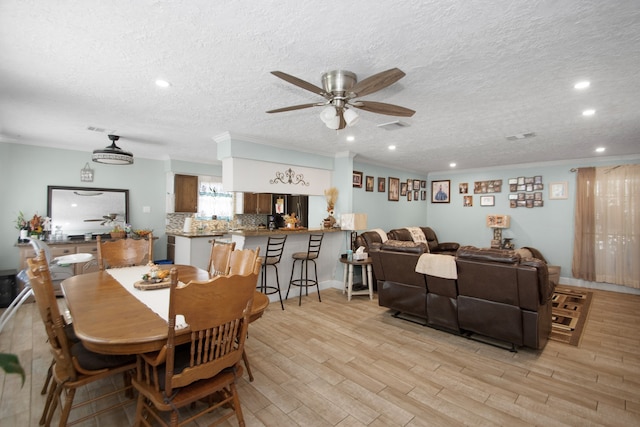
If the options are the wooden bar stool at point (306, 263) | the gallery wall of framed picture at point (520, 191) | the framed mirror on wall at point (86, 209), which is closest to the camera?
the wooden bar stool at point (306, 263)

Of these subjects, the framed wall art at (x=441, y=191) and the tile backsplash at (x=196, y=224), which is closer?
the tile backsplash at (x=196, y=224)

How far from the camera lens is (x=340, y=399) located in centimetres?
233

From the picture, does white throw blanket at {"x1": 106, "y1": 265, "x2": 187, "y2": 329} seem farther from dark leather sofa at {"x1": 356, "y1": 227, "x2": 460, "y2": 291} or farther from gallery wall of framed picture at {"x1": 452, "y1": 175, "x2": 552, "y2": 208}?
gallery wall of framed picture at {"x1": 452, "y1": 175, "x2": 552, "y2": 208}

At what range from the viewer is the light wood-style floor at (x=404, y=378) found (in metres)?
2.15

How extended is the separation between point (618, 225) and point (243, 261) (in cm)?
658

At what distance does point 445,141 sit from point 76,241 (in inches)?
238

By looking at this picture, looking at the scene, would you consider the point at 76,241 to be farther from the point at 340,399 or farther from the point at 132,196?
the point at 340,399

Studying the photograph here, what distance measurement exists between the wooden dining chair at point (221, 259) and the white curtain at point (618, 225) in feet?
21.5

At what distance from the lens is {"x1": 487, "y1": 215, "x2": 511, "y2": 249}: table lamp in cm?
657

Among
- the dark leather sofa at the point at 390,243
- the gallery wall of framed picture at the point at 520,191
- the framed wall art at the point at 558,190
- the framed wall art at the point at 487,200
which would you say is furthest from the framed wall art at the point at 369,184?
the framed wall art at the point at 558,190

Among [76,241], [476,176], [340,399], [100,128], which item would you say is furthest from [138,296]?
[476,176]

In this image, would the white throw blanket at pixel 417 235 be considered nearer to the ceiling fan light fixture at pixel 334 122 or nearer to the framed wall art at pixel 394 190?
the framed wall art at pixel 394 190

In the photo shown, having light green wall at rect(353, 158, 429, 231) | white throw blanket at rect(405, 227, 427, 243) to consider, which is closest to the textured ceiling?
light green wall at rect(353, 158, 429, 231)

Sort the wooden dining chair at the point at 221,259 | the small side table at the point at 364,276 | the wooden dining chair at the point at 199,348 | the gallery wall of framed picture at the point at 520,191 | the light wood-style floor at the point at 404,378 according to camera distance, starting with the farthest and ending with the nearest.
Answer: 1. the gallery wall of framed picture at the point at 520,191
2. the small side table at the point at 364,276
3. the wooden dining chair at the point at 221,259
4. the light wood-style floor at the point at 404,378
5. the wooden dining chair at the point at 199,348
